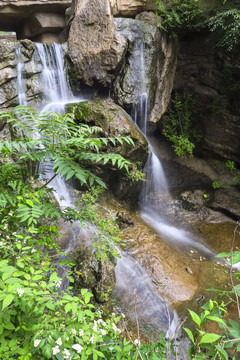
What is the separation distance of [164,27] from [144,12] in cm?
97

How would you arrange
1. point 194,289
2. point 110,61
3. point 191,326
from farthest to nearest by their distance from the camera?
point 110,61 → point 194,289 → point 191,326

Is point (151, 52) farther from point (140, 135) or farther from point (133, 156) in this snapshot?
point (133, 156)

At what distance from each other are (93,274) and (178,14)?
7.57m

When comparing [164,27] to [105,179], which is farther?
[164,27]

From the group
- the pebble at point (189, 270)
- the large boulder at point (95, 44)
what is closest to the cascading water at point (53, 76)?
the large boulder at point (95, 44)

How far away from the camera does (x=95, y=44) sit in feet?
21.8

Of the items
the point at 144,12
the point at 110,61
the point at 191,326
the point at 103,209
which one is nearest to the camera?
the point at 191,326

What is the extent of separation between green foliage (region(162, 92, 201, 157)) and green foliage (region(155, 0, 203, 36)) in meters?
2.07

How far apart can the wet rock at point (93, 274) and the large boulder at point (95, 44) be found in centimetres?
505

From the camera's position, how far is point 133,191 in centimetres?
675

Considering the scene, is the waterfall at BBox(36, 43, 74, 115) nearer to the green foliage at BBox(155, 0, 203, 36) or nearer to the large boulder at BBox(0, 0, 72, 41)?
the large boulder at BBox(0, 0, 72, 41)

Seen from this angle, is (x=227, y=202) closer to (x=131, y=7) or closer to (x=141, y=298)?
(x=141, y=298)

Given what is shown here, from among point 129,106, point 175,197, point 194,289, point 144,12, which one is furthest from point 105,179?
point 144,12

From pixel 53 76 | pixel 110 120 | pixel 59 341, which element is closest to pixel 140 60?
pixel 110 120
